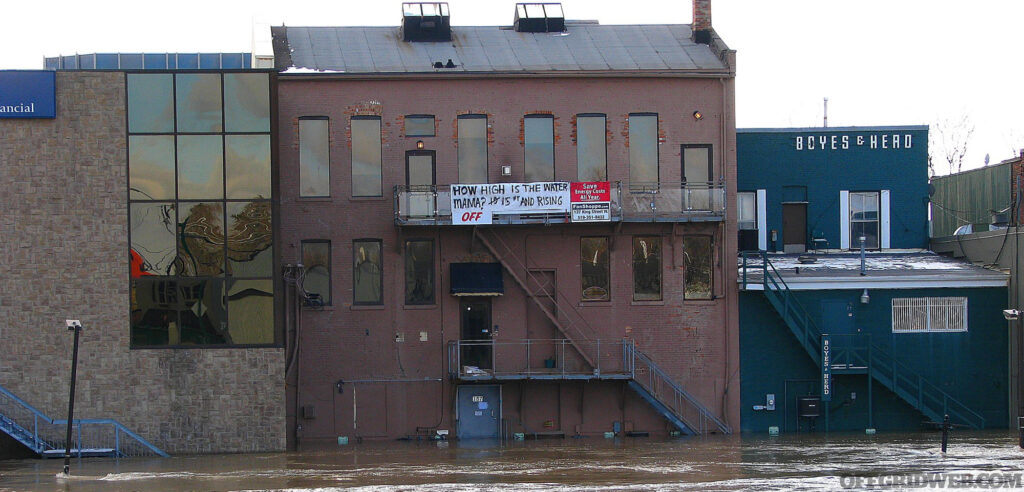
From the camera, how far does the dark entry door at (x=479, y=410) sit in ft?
123

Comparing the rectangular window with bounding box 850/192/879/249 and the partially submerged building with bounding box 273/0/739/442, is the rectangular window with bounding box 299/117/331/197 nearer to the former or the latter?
the partially submerged building with bounding box 273/0/739/442

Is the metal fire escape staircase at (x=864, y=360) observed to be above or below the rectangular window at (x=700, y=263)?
below

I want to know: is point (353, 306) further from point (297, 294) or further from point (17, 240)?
point (17, 240)

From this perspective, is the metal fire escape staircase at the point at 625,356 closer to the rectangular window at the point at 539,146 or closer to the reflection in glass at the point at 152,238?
the rectangular window at the point at 539,146

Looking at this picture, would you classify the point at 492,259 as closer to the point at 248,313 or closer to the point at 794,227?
the point at 248,313

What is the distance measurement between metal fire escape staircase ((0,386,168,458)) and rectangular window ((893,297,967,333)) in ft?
70.7

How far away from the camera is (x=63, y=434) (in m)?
32.1

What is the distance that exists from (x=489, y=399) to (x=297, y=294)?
6363mm

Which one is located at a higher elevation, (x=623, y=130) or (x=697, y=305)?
(x=623, y=130)

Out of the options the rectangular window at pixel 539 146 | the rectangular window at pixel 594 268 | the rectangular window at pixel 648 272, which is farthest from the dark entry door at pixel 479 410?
the rectangular window at pixel 539 146

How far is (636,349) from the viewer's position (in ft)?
123

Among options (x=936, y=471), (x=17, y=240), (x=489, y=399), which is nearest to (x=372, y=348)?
(x=489, y=399)

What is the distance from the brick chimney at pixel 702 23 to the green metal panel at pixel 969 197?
1041cm

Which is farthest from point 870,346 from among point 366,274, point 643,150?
point 366,274
